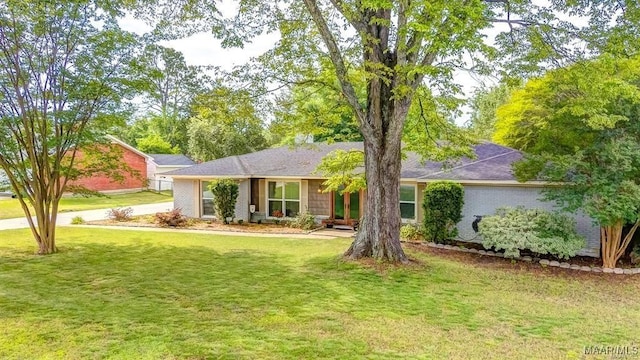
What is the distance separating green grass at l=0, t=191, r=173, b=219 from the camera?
23.1m

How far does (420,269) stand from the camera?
1045 centimetres

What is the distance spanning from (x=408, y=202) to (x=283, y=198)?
5.83 m

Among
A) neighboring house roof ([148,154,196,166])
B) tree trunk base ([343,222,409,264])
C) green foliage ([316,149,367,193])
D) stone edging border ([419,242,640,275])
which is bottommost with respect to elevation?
stone edging border ([419,242,640,275])

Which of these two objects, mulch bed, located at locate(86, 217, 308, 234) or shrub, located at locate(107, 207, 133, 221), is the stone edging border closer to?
mulch bed, located at locate(86, 217, 308, 234)

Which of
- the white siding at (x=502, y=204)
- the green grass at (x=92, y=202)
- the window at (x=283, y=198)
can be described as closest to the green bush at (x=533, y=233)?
the white siding at (x=502, y=204)

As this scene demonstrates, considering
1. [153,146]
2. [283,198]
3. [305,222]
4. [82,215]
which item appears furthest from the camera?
[153,146]

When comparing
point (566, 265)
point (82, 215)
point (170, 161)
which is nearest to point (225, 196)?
point (82, 215)

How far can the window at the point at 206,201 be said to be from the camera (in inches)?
795

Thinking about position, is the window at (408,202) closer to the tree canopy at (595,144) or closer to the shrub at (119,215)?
the tree canopy at (595,144)

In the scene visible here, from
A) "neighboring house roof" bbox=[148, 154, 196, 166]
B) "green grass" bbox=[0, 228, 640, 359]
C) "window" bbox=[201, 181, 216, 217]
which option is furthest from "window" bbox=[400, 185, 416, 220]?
"neighboring house roof" bbox=[148, 154, 196, 166]

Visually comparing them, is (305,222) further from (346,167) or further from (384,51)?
(384,51)

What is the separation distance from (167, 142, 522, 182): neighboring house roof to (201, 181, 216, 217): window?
31.2 inches

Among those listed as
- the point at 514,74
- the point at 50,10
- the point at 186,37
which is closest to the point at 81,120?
the point at 50,10

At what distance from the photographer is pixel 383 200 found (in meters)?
10.9
